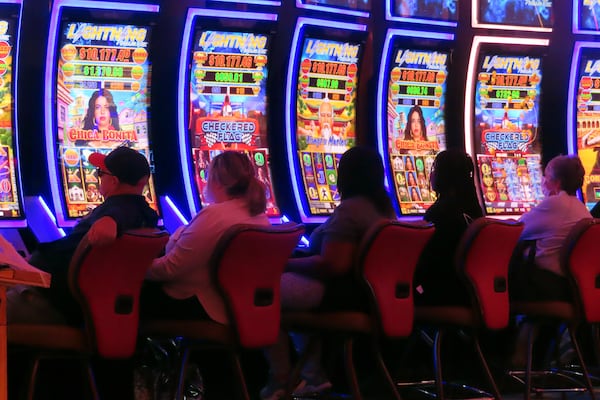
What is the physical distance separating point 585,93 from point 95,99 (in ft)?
12.4

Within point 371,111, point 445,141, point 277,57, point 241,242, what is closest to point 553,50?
point 445,141

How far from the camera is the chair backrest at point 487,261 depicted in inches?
195

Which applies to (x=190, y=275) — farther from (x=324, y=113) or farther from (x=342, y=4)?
(x=342, y=4)

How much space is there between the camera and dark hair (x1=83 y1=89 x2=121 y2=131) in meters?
5.47

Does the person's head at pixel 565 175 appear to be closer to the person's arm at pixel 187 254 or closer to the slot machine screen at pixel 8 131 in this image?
the person's arm at pixel 187 254

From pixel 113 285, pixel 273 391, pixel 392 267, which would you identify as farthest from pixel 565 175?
pixel 113 285

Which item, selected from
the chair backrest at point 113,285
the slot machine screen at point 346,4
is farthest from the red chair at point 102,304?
the slot machine screen at point 346,4

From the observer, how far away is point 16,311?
4.08 meters

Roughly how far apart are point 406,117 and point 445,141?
14.0 inches

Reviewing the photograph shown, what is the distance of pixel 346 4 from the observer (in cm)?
644

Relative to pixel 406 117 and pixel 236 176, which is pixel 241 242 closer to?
pixel 236 176

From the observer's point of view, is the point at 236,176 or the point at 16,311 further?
the point at 236,176

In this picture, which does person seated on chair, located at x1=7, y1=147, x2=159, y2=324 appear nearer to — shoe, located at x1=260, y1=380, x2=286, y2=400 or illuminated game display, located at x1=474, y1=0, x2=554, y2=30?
shoe, located at x1=260, y1=380, x2=286, y2=400

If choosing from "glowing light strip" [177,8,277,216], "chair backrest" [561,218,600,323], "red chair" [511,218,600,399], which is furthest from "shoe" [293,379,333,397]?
"chair backrest" [561,218,600,323]
